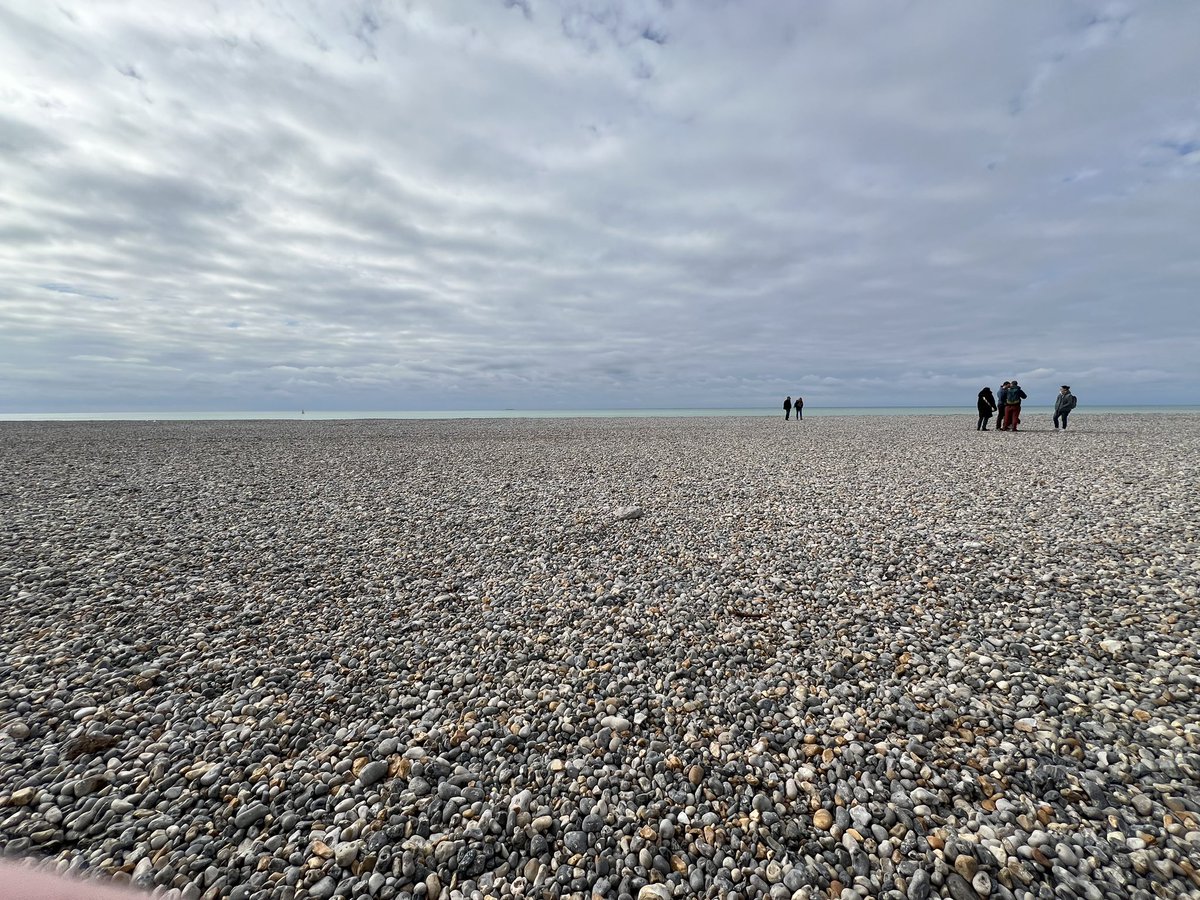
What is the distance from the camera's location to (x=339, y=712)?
143 inches

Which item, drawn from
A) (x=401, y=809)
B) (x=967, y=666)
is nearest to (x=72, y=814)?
(x=401, y=809)

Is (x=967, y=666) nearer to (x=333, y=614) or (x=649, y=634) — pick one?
(x=649, y=634)

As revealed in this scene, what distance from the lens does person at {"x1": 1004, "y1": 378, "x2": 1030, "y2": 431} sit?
22.9m

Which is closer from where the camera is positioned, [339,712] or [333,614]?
[339,712]

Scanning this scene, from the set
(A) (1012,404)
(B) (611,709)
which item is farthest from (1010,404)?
(B) (611,709)

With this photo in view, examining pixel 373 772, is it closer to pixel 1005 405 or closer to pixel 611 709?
pixel 611 709

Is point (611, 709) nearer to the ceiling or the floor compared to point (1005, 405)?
nearer to the floor

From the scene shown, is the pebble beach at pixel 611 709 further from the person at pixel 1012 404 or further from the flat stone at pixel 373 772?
the person at pixel 1012 404

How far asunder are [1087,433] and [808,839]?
28.4 meters

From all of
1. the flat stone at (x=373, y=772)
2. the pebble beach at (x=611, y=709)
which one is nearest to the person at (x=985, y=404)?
the pebble beach at (x=611, y=709)

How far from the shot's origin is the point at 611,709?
12.0 feet

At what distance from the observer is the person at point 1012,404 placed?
22.9m

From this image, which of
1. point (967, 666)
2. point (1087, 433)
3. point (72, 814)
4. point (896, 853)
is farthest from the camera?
point (1087, 433)

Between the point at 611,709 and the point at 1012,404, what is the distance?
27.0 meters
